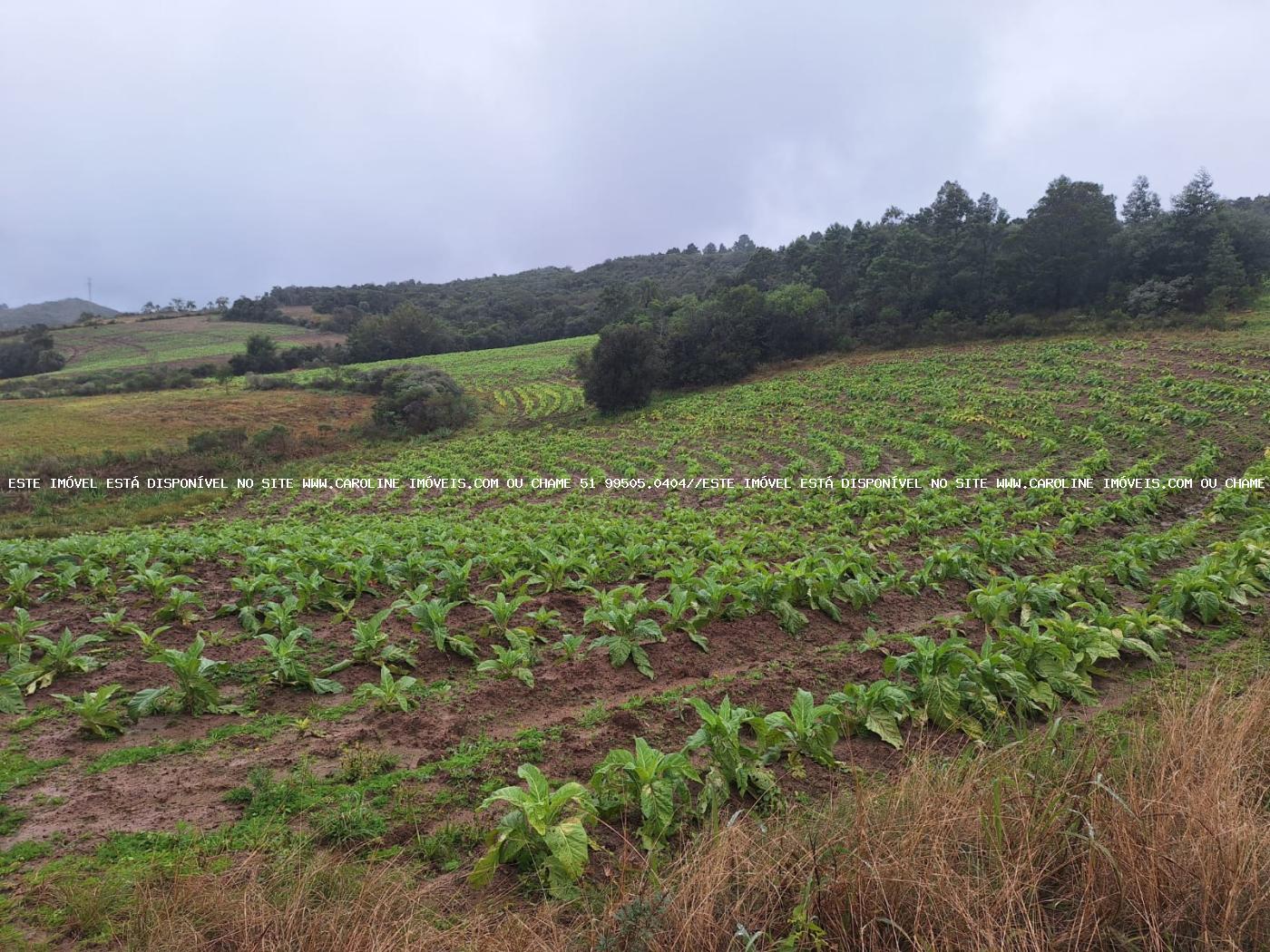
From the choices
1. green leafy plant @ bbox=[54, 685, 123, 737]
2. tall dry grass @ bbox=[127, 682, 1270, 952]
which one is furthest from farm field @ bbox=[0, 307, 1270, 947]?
tall dry grass @ bbox=[127, 682, 1270, 952]

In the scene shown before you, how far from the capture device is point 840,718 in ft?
15.0

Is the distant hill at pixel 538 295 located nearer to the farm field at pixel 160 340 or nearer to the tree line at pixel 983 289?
the farm field at pixel 160 340

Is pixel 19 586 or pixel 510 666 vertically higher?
pixel 19 586

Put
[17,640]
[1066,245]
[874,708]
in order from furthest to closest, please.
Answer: [1066,245] < [17,640] < [874,708]

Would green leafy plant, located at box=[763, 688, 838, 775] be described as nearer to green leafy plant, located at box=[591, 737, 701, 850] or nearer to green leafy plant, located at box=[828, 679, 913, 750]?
green leafy plant, located at box=[828, 679, 913, 750]

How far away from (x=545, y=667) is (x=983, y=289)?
49.6 metres

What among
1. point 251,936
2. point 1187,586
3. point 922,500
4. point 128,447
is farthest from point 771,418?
point 128,447

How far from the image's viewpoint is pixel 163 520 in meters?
20.7

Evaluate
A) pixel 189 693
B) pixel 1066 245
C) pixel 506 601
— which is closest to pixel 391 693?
→ pixel 189 693

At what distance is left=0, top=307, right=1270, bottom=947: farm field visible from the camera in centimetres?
352

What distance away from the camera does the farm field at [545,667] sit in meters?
3.52

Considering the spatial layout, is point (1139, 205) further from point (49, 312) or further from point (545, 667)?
point (49, 312)

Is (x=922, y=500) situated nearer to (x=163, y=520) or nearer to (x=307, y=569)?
(x=307, y=569)

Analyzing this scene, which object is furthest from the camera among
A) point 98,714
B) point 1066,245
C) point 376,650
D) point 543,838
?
point 1066,245
